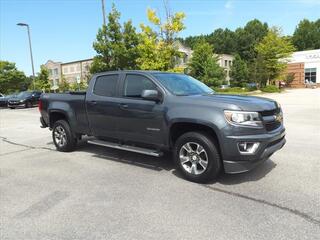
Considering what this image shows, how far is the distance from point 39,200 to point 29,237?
3.85 ft

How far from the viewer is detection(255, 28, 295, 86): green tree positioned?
45.1m

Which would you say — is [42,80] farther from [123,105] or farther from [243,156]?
[243,156]

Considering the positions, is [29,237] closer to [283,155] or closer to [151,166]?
[151,166]

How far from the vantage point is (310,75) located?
208 ft

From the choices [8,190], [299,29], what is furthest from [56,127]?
[299,29]

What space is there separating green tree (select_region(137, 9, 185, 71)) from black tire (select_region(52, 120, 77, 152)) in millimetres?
16335

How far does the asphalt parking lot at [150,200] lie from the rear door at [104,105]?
2.23 ft

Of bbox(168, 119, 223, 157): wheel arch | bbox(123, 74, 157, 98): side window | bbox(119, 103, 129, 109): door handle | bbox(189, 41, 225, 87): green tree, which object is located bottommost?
bbox(168, 119, 223, 157): wheel arch

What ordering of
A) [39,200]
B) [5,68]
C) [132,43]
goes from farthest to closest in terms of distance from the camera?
[5,68] < [132,43] < [39,200]

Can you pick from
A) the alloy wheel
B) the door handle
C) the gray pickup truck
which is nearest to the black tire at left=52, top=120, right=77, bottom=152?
the gray pickup truck

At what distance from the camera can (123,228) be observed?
12.8 feet

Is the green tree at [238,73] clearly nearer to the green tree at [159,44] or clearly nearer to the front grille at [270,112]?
the green tree at [159,44]

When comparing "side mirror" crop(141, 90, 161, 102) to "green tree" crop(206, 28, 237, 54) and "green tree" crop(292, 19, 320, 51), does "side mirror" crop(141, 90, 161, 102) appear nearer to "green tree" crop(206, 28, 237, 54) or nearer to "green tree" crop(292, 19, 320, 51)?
"green tree" crop(206, 28, 237, 54)

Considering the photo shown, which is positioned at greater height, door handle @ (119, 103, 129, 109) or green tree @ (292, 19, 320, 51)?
green tree @ (292, 19, 320, 51)
